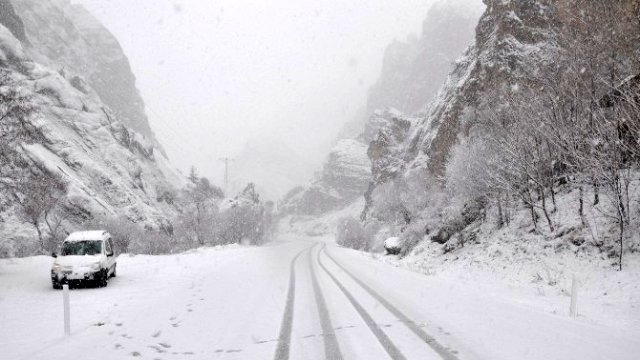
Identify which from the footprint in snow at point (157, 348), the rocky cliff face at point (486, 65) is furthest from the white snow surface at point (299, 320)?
the rocky cliff face at point (486, 65)

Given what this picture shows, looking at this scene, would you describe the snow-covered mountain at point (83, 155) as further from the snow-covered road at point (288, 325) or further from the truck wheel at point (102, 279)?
the snow-covered road at point (288, 325)

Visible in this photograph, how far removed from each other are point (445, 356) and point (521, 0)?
221ft

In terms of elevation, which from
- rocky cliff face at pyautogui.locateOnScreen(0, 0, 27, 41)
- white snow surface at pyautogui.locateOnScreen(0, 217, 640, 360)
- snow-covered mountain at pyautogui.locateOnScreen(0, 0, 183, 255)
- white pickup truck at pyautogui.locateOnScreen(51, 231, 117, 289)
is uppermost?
rocky cliff face at pyautogui.locateOnScreen(0, 0, 27, 41)

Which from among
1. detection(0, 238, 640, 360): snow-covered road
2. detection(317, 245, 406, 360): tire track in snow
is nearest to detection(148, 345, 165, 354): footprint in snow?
detection(0, 238, 640, 360): snow-covered road

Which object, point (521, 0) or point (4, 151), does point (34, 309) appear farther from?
point (521, 0)

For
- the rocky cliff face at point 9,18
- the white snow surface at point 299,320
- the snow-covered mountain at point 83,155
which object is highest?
the rocky cliff face at point 9,18

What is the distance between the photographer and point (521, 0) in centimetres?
6212

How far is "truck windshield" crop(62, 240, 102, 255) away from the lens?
1636 cm

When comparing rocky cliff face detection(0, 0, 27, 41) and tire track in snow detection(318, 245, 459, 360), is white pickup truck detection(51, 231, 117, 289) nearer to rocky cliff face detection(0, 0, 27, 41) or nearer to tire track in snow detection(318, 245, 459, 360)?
tire track in snow detection(318, 245, 459, 360)

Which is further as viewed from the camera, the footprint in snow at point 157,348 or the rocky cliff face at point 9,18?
the rocky cliff face at point 9,18

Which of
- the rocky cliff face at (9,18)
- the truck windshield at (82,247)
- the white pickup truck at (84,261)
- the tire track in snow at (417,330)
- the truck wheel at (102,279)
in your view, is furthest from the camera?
the rocky cliff face at (9,18)

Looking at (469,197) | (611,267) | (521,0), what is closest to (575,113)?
(611,267)

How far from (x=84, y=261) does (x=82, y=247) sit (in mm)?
1755

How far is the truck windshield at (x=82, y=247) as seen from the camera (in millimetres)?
16359
